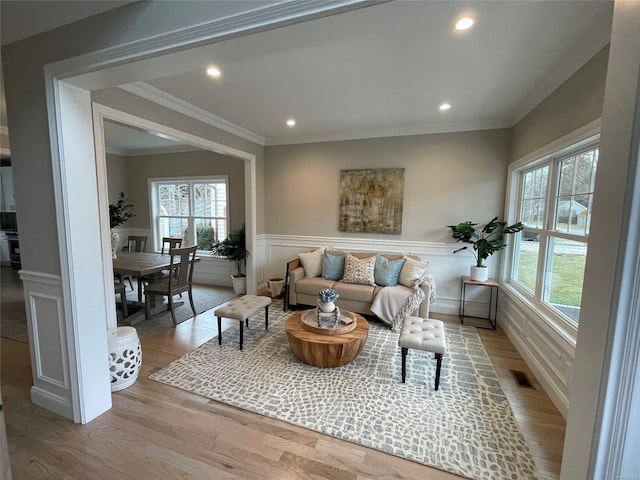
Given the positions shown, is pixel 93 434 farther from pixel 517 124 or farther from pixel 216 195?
pixel 517 124

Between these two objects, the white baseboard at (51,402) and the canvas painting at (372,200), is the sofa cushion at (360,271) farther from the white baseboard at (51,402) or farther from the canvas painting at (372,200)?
the white baseboard at (51,402)

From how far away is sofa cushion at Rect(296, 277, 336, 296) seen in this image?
13.0 feet

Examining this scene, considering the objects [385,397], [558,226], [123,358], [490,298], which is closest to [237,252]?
[123,358]

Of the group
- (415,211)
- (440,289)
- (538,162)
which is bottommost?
(440,289)

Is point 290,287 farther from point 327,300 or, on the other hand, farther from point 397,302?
point 397,302

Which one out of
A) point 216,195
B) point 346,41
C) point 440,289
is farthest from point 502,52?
point 216,195

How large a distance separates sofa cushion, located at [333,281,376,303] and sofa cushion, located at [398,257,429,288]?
0.44 metres

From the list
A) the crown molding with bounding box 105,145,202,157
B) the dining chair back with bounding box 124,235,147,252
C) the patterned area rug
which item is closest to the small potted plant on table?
the patterned area rug

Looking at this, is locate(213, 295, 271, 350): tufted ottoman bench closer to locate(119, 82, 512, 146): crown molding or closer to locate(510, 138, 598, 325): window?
locate(119, 82, 512, 146): crown molding

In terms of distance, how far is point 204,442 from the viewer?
5.89 ft

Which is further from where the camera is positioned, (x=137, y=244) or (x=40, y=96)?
(x=137, y=244)

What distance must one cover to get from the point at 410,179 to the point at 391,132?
77 centimetres

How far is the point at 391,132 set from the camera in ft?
13.6

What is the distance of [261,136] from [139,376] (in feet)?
12.3
